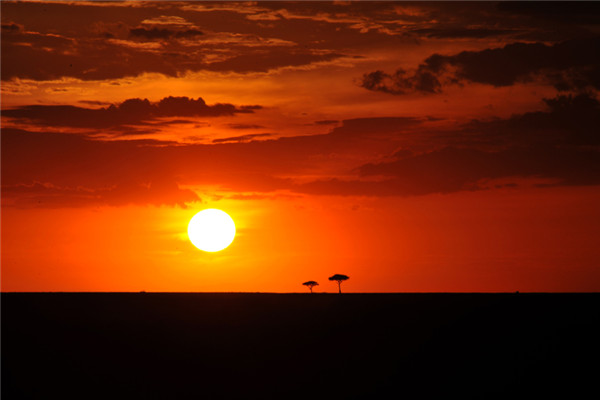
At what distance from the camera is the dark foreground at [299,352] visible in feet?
158

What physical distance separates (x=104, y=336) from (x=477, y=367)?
25805 millimetres

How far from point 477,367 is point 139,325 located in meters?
28.4

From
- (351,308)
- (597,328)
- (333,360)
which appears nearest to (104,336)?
(333,360)

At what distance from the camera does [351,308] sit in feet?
285

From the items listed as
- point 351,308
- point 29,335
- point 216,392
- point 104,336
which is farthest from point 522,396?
point 351,308

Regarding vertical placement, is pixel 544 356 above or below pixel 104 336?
below

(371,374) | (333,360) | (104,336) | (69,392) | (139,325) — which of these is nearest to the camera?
(69,392)

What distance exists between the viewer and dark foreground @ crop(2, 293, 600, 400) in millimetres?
48125

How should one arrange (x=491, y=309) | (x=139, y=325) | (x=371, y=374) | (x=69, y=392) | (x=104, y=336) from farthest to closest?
(x=491, y=309)
(x=139, y=325)
(x=104, y=336)
(x=371, y=374)
(x=69, y=392)

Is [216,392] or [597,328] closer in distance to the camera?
[216,392]

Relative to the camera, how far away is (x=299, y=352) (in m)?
57.8

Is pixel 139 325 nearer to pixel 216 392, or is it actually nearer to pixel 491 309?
pixel 216 392

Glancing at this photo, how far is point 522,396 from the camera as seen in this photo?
154 ft

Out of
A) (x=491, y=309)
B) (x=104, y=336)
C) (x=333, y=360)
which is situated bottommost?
(x=333, y=360)
